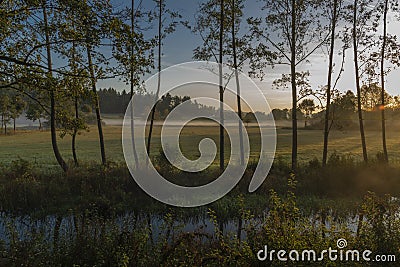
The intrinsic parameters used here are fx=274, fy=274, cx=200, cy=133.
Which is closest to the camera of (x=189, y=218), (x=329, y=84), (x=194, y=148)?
(x=189, y=218)

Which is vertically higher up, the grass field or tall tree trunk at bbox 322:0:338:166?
tall tree trunk at bbox 322:0:338:166

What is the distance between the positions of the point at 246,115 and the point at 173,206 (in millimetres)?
10708

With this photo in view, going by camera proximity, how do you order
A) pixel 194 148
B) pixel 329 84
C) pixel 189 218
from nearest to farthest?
pixel 189 218
pixel 329 84
pixel 194 148

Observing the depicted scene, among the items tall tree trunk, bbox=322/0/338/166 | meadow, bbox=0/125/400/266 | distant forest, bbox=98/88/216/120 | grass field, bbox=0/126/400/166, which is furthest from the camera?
grass field, bbox=0/126/400/166

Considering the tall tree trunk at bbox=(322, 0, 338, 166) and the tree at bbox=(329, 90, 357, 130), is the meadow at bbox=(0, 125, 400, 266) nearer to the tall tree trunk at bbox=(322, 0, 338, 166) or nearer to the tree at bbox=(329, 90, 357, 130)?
the tall tree trunk at bbox=(322, 0, 338, 166)

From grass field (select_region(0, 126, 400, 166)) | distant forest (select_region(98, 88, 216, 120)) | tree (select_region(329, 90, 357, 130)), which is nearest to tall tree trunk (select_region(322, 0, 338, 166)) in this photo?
tree (select_region(329, 90, 357, 130))

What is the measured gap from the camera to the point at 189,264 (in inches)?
189

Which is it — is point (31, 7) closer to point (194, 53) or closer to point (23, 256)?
point (23, 256)

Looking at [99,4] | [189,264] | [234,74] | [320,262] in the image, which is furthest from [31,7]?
[234,74]

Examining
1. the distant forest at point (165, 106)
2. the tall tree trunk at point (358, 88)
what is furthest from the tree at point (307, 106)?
the distant forest at point (165, 106)

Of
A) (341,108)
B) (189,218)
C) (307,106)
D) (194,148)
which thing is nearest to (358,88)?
(341,108)

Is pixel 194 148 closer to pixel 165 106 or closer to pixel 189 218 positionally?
pixel 165 106

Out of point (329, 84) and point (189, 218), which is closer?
point (189, 218)

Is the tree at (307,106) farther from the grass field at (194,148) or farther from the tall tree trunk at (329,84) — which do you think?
the grass field at (194,148)
